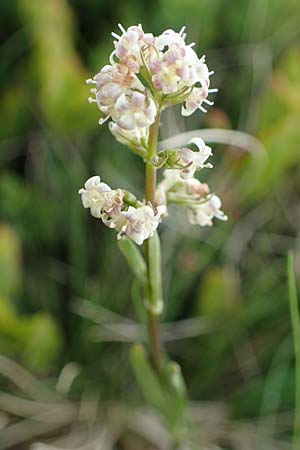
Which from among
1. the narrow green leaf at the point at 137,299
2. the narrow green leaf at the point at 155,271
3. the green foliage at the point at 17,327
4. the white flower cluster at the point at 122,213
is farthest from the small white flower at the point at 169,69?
the green foliage at the point at 17,327

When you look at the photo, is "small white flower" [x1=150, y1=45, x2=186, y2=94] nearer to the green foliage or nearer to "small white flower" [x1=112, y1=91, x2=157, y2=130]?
"small white flower" [x1=112, y1=91, x2=157, y2=130]

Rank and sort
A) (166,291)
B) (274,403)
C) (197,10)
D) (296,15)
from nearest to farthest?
(274,403), (166,291), (197,10), (296,15)

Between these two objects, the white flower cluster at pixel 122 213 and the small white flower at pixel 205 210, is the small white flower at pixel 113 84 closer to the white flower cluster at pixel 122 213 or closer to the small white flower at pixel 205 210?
the white flower cluster at pixel 122 213

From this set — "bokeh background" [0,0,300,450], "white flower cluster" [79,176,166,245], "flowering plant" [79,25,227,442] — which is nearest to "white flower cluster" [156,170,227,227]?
"flowering plant" [79,25,227,442]

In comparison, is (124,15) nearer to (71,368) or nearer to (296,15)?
(296,15)

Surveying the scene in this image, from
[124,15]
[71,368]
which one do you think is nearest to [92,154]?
[124,15]

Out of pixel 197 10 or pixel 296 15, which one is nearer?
pixel 197 10
